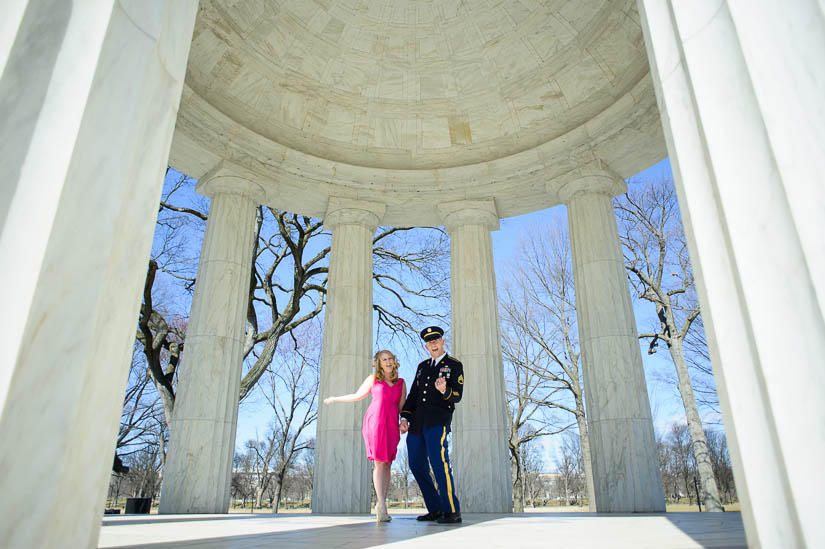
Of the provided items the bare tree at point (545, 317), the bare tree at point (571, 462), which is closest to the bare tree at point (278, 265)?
the bare tree at point (545, 317)

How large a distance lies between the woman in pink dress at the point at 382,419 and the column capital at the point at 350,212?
34.1 metres

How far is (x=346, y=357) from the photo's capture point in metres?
54.1

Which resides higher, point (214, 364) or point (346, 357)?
point (346, 357)

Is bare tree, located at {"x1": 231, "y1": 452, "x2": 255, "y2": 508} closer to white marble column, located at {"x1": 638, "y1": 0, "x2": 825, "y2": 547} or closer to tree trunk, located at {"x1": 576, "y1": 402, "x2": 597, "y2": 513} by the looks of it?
tree trunk, located at {"x1": 576, "y1": 402, "x2": 597, "y2": 513}

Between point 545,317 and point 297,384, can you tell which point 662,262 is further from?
point 297,384

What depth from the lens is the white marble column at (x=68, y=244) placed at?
857 cm

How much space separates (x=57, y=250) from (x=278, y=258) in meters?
83.0

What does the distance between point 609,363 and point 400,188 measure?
102ft

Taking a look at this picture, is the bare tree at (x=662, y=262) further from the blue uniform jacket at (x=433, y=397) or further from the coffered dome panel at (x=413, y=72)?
the blue uniform jacket at (x=433, y=397)

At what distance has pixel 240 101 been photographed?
57.2m

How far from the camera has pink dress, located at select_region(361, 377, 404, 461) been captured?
2742cm

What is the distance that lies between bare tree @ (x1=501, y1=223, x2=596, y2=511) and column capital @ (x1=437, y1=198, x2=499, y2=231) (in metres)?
41.6

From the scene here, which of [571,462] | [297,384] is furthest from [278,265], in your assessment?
[571,462]

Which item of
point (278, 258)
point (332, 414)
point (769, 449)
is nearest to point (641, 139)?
point (332, 414)
